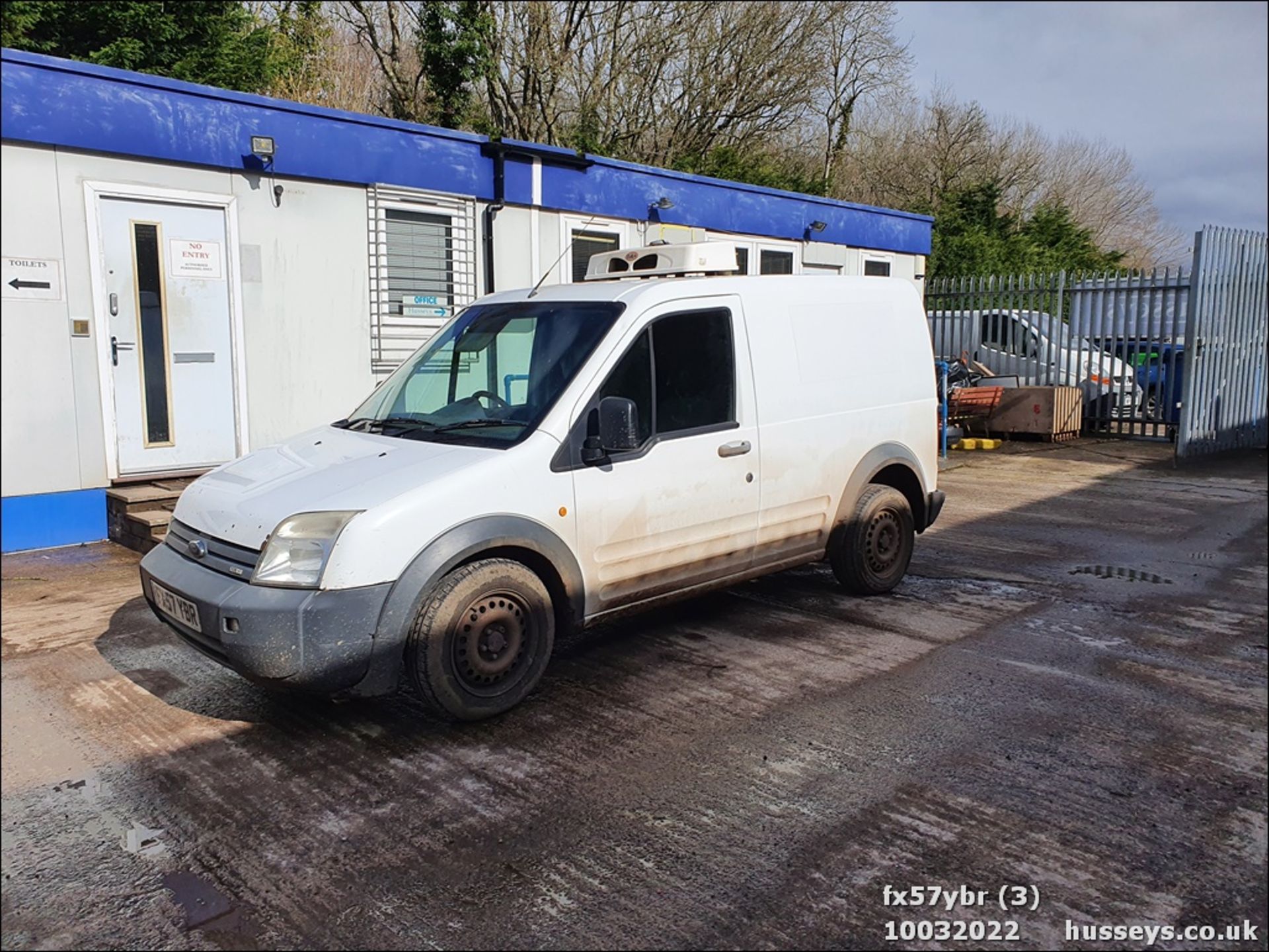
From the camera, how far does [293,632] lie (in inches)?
148

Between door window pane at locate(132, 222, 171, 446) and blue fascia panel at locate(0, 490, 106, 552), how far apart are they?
877mm

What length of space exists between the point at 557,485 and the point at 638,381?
78 cm

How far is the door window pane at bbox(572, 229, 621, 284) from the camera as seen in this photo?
35.9ft

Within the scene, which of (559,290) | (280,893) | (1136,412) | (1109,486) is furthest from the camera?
(1136,412)

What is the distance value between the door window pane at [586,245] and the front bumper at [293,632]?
7541 mm

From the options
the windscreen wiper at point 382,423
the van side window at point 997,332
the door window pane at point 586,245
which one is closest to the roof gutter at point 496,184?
the door window pane at point 586,245

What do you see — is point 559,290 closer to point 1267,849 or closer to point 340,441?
point 340,441

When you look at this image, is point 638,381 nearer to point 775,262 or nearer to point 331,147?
point 331,147

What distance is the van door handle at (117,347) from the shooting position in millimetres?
7375

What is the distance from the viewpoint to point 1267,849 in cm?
320

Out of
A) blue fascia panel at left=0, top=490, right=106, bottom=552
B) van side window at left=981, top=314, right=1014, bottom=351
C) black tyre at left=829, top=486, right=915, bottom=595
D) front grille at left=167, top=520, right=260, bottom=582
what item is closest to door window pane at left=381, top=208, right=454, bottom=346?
blue fascia panel at left=0, top=490, right=106, bottom=552

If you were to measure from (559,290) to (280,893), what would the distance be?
3.39 m

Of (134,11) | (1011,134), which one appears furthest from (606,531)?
(1011,134)

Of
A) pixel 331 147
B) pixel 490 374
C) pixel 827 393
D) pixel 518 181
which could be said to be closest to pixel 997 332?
pixel 518 181
